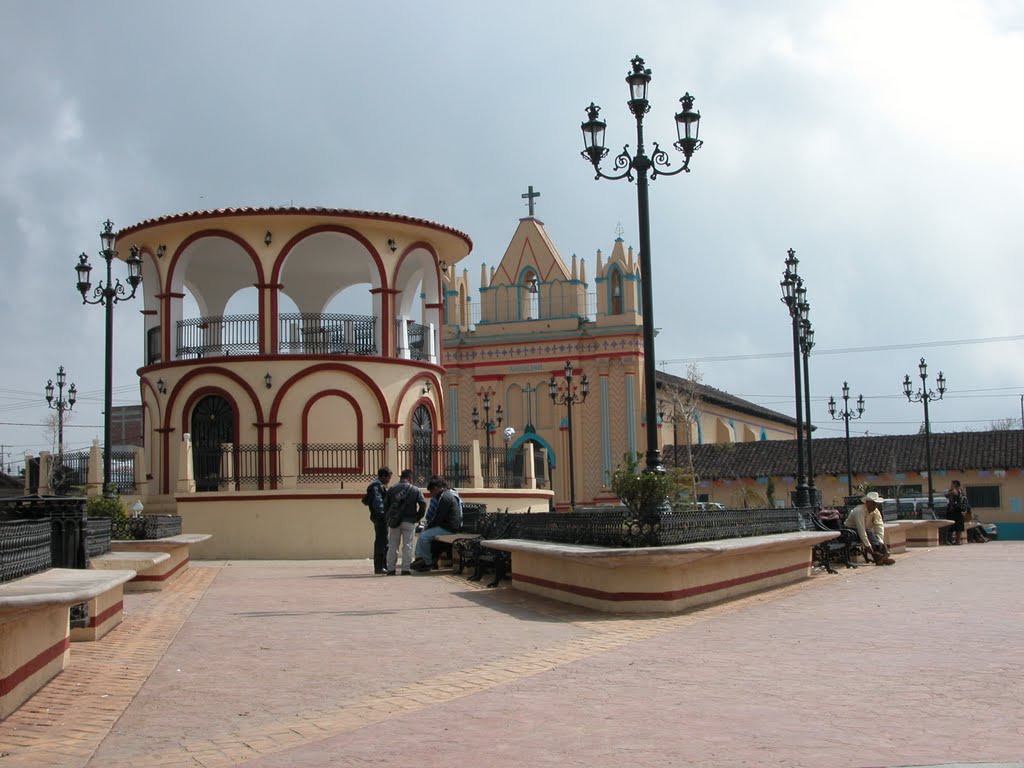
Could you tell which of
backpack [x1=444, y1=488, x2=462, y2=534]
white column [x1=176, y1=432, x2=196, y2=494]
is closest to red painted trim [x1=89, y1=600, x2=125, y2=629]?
backpack [x1=444, y1=488, x2=462, y2=534]

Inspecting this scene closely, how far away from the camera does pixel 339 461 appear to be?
93.6 ft

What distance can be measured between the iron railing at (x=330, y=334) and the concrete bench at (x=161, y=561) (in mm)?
10293

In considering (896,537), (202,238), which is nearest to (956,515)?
(896,537)

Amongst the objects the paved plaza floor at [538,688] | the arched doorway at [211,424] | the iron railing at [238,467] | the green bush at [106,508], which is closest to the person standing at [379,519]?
the green bush at [106,508]

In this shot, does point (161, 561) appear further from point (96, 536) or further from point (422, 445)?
point (422, 445)

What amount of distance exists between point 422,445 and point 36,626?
74.6 ft

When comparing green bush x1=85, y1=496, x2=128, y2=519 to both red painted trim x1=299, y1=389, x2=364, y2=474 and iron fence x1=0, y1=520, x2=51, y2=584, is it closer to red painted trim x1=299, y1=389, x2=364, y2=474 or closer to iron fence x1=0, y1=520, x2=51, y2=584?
iron fence x1=0, y1=520, x2=51, y2=584

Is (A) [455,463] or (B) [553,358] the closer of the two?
(A) [455,463]

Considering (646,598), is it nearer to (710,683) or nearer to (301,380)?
(710,683)

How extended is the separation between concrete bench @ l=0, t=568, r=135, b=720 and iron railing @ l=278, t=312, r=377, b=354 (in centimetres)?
2087

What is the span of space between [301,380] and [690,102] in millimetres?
15967

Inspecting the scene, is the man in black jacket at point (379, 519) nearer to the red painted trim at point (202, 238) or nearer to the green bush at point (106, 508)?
the green bush at point (106, 508)

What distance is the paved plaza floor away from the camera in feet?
22.0

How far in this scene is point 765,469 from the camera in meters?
55.9
